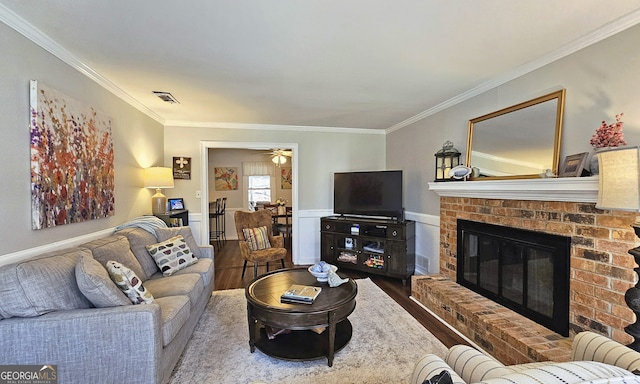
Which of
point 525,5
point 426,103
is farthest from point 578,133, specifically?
point 426,103

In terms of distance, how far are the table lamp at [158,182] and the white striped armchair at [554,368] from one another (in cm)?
362

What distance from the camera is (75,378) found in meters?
1.62

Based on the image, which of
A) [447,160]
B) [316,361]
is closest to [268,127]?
[447,160]

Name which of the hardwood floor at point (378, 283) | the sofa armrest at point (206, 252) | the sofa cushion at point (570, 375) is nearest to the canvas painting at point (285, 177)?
the hardwood floor at point (378, 283)

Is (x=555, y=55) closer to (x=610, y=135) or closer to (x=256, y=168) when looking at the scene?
(x=610, y=135)

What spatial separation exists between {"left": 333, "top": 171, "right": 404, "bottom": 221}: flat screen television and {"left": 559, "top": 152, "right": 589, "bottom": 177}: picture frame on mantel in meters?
2.19

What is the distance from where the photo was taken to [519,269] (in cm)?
263

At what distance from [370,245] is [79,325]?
3467 millimetres

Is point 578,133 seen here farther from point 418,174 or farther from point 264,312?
point 264,312

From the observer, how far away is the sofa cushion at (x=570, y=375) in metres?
0.81

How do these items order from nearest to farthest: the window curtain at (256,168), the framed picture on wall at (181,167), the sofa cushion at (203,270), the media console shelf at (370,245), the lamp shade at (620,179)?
the lamp shade at (620,179) → the sofa cushion at (203,270) → the media console shelf at (370,245) → the framed picture on wall at (181,167) → the window curtain at (256,168)

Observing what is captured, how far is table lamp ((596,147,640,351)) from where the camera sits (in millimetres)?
1530

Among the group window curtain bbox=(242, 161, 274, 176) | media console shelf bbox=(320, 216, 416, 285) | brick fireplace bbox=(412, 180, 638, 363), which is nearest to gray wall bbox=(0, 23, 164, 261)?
media console shelf bbox=(320, 216, 416, 285)

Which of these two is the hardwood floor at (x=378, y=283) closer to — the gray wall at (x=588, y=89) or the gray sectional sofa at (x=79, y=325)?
the gray wall at (x=588, y=89)
